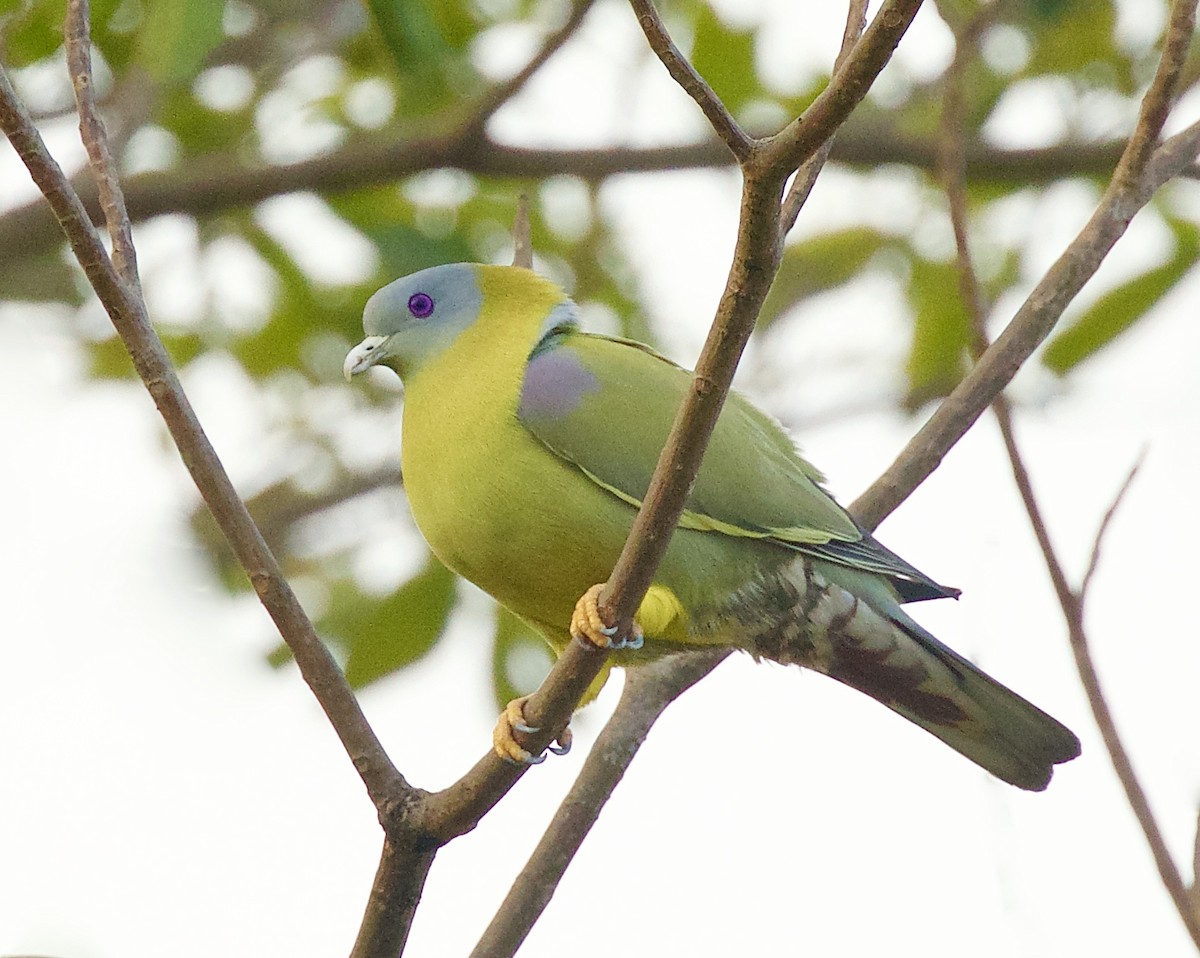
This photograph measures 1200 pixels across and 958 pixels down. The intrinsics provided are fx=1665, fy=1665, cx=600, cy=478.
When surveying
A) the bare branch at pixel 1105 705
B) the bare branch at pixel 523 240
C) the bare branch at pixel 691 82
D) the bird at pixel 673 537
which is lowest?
the bare branch at pixel 1105 705

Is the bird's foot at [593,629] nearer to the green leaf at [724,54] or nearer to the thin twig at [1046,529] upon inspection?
the thin twig at [1046,529]

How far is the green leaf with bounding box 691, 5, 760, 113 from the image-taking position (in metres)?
3.89

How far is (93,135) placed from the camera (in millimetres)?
2543

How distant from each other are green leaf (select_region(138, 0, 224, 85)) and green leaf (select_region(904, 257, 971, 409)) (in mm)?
2055

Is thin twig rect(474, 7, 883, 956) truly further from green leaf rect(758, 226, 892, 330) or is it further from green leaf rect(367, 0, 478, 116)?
green leaf rect(758, 226, 892, 330)

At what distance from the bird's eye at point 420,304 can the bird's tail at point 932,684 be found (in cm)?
99

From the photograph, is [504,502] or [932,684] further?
[932,684]

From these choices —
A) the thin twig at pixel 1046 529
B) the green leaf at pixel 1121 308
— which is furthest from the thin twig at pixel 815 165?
the green leaf at pixel 1121 308

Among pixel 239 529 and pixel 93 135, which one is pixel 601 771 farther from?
pixel 93 135

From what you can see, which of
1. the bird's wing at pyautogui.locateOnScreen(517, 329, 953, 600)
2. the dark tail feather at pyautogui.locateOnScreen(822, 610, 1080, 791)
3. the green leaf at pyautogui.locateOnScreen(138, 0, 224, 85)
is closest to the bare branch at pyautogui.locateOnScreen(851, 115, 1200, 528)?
the bird's wing at pyautogui.locateOnScreen(517, 329, 953, 600)

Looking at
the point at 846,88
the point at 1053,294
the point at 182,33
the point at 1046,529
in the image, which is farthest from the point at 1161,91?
the point at 182,33

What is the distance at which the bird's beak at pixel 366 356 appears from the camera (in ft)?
11.2

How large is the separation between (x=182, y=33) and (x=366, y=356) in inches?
32.8

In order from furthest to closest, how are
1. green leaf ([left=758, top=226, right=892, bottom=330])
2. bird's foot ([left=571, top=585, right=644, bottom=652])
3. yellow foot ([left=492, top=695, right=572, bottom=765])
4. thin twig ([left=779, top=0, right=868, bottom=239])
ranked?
1. green leaf ([left=758, top=226, right=892, bottom=330])
2. thin twig ([left=779, top=0, right=868, bottom=239])
3. yellow foot ([left=492, top=695, right=572, bottom=765])
4. bird's foot ([left=571, top=585, right=644, bottom=652])
